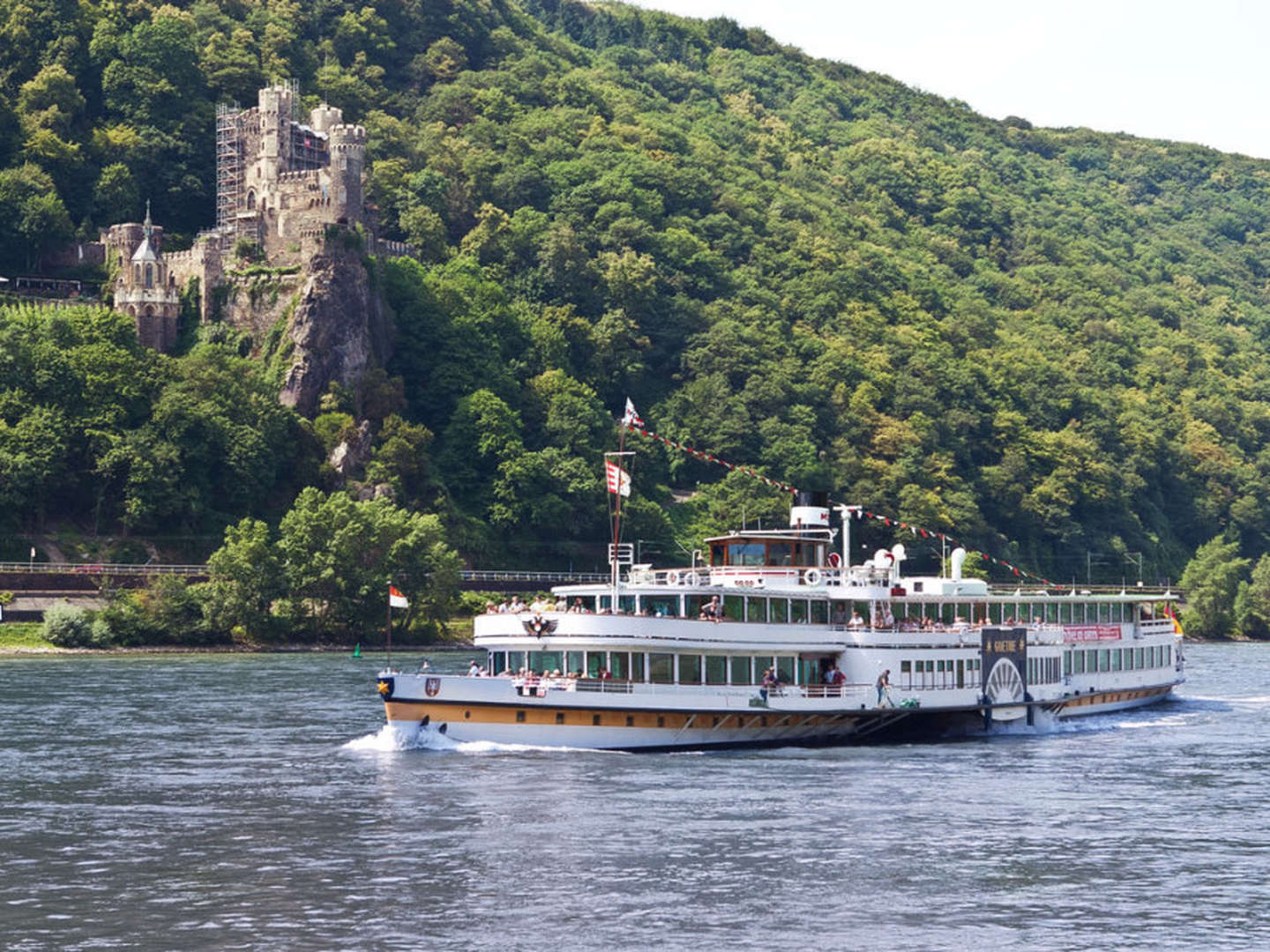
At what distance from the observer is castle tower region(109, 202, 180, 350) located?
160m

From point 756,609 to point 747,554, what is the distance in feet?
13.0

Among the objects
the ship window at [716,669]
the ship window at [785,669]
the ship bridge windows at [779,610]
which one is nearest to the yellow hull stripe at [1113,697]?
the ship window at [785,669]

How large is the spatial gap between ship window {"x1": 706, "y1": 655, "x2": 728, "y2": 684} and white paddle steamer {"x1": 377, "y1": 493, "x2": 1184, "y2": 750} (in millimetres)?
61

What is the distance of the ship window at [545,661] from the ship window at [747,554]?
965 centimetres

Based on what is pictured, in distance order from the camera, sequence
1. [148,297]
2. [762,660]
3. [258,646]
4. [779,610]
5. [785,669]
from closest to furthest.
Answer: [762,660] → [785,669] → [779,610] → [258,646] → [148,297]

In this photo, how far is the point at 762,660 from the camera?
70.2 m

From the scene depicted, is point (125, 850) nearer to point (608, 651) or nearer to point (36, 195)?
point (608, 651)

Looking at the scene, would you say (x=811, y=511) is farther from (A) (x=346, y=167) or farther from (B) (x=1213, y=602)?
(B) (x=1213, y=602)

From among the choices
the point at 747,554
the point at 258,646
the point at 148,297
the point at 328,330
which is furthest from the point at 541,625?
the point at 148,297

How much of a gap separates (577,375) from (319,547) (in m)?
63.8

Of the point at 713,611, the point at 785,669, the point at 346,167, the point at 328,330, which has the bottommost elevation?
the point at 785,669

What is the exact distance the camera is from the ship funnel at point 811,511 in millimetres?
75812

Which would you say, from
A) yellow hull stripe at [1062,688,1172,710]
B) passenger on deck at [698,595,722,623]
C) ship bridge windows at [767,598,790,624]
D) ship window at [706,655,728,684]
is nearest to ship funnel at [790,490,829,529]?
ship bridge windows at [767,598,790,624]

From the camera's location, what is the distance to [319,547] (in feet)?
427
